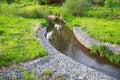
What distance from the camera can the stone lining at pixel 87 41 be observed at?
35.9 m

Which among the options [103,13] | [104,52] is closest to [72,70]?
[104,52]

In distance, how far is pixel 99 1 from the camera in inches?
3039

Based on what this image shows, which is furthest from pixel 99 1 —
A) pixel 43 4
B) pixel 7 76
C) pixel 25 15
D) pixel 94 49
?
pixel 7 76

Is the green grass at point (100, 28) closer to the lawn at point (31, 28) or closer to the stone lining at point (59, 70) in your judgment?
the lawn at point (31, 28)

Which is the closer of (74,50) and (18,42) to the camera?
(18,42)

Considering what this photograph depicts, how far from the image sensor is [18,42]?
38.1 m

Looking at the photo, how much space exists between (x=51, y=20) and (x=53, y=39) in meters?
15.3

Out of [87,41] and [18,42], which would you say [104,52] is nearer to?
[87,41]

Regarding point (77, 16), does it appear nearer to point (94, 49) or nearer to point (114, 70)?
point (94, 49)

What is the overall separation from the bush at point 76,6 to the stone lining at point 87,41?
1124 cm

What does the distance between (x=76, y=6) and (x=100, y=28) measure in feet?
46.1

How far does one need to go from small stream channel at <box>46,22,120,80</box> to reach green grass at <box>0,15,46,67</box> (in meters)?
3.95

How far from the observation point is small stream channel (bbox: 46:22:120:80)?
33.6 meters

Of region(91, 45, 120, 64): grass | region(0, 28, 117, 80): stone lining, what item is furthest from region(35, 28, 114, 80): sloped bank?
region(91, 45, 120, 64): grass
